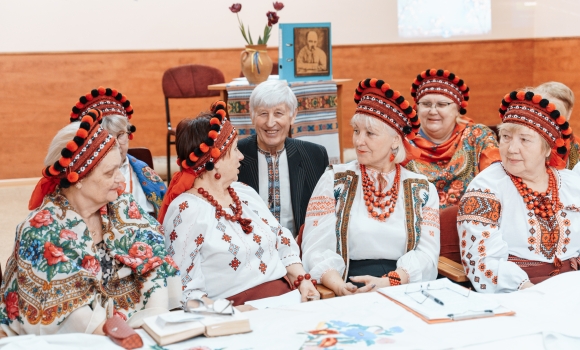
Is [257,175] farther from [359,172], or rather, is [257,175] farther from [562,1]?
[562,1]

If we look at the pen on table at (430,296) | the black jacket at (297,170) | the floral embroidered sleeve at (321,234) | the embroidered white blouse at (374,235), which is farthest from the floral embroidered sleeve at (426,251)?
the black jacket at (297,170)

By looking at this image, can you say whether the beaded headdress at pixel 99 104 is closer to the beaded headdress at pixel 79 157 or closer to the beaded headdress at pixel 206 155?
the beaded headdress at pixel 206 155

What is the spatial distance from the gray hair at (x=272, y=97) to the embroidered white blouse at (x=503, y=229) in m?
1.17

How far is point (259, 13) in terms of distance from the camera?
26.6 feet

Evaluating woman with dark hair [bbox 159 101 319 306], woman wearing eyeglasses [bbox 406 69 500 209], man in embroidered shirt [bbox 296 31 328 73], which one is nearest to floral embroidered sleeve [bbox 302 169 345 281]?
Answer: woman with dark hair [bbox 159 101 319 306]

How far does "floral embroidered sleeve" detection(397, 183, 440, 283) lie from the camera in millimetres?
2959

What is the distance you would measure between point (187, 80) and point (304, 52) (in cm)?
179

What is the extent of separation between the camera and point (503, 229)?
2971 mm

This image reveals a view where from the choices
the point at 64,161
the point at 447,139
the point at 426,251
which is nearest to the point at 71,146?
the point at 64,161

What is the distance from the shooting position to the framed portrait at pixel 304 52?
18.2 ft

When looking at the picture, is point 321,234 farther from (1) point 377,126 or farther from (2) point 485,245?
(2) point 485,245

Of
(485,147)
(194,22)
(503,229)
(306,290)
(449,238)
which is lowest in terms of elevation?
(306,290)

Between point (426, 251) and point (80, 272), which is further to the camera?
point (426, 251)

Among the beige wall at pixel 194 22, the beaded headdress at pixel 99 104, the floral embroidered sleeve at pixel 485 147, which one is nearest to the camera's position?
the beaded headdress at pixel 99 104
